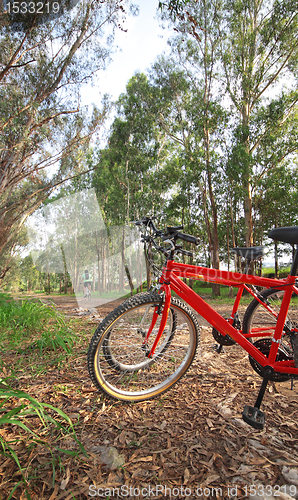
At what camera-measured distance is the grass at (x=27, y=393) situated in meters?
1.31

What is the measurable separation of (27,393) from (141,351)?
0.96 metres

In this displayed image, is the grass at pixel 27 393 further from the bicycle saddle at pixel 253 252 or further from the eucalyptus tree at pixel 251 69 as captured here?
the eucalyptus tree at pixel 251 69

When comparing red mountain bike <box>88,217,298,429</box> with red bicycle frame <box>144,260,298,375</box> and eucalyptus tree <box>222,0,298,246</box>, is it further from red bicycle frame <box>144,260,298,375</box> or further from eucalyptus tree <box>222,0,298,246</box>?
eucalyptus tree <box>222,0,298,246</box>

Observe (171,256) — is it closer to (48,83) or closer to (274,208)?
(48,83)

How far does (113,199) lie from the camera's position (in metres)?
16.6

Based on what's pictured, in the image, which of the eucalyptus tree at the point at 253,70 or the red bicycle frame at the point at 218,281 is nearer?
the red bicycle frame at the point at 218,281

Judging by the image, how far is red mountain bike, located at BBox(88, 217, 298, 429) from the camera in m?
1.86

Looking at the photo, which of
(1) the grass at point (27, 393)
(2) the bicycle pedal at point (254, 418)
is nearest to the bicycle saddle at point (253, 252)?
(2) the bicycle pedal at point (254, 418)

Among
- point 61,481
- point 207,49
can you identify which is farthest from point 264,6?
point 61,481

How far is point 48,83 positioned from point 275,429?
412 inches

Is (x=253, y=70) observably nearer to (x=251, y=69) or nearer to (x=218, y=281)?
(x=251, y=69)

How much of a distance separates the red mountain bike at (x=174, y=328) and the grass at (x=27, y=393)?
→ 0.41 m

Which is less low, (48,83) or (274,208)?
(48,83)

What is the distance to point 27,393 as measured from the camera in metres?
2.00
